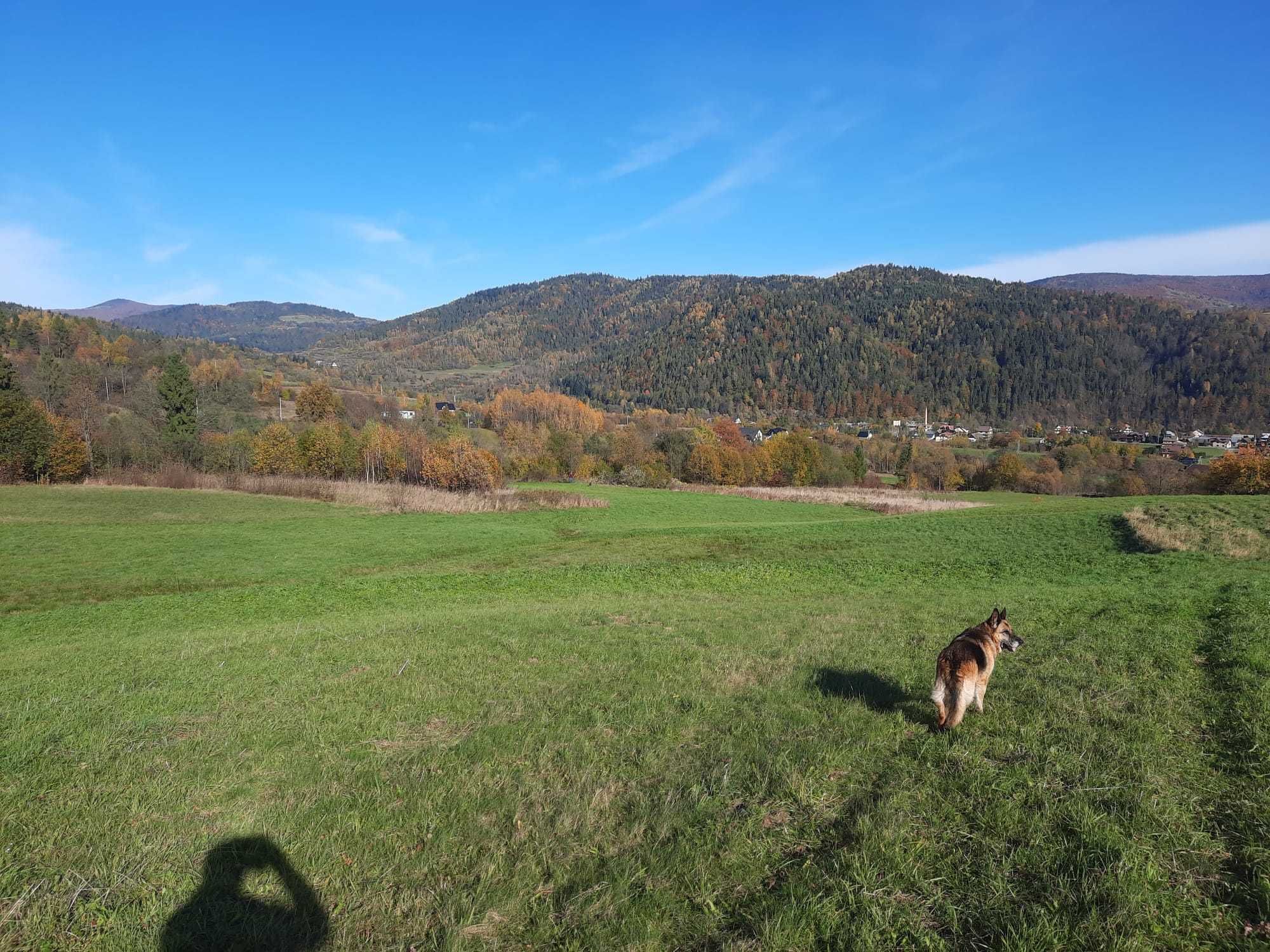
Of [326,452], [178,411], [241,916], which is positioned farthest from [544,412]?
[241,916]

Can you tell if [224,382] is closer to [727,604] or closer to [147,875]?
[727,604]

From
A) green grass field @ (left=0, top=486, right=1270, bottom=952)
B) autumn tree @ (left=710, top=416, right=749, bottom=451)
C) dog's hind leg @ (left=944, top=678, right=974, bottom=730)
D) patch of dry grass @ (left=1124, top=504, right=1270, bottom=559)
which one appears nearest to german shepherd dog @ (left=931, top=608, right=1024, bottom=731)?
dog's hind leg @ (left=944, top=678, right=974, bottom=730)

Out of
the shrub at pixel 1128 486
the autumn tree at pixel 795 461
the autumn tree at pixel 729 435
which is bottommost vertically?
the shrub at pixel 1128 486

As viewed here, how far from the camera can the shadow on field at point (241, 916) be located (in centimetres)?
395

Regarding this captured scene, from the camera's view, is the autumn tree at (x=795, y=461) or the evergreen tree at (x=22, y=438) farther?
the autumn tree at (x=795, y=461)

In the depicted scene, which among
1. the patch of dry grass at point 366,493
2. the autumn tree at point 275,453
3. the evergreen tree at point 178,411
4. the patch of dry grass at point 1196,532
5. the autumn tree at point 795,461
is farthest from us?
the autumn tree at point 795,461

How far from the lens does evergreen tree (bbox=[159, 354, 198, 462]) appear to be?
7975cm

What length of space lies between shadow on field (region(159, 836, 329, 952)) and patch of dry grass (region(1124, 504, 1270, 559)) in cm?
3035

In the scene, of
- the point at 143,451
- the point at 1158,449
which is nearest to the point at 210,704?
the point at 143,451

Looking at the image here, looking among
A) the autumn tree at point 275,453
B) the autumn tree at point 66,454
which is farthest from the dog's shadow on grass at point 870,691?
the autumn tree at point 275,453

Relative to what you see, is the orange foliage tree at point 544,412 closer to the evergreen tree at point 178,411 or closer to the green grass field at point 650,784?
the evergreen tree at point 178,411

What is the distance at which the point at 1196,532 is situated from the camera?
26.7 m

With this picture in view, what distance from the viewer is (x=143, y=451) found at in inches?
2997

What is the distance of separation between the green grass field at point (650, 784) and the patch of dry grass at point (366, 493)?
138 feet
